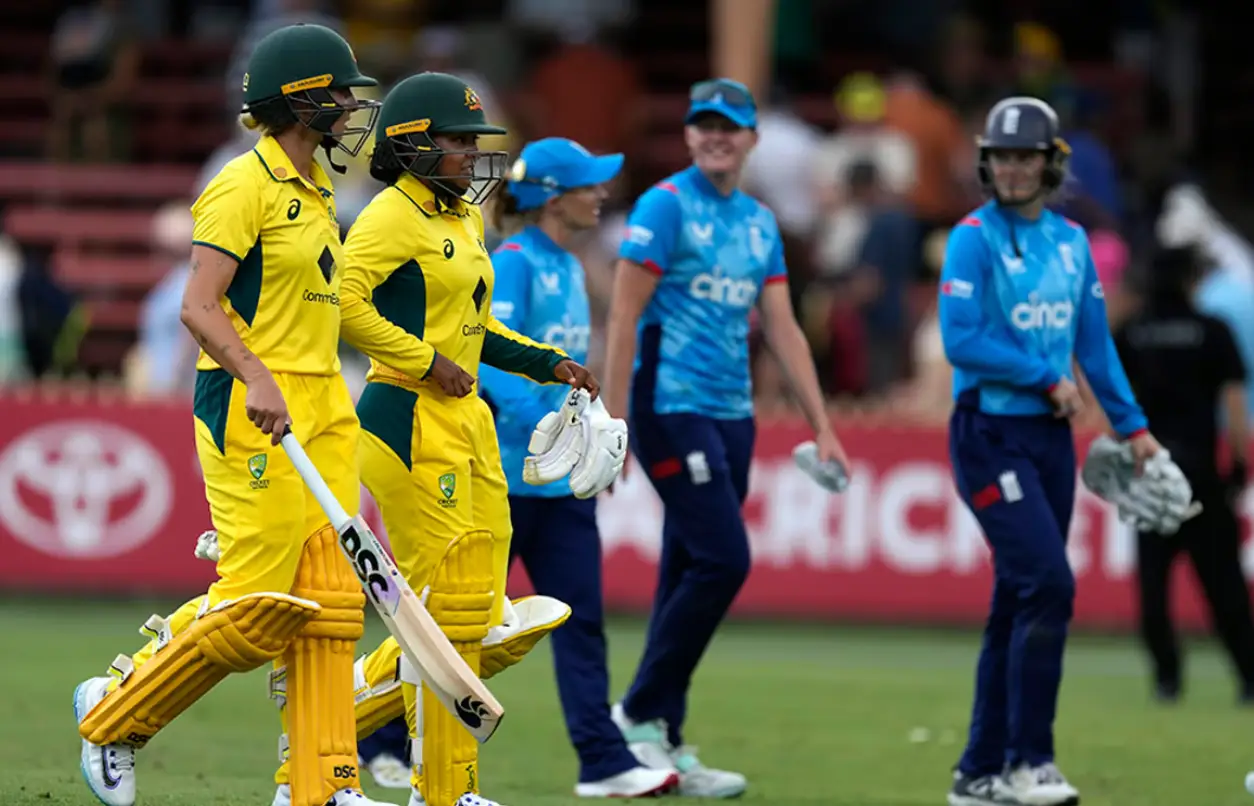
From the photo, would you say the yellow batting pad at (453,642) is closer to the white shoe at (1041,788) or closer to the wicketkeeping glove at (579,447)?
the wicketkeeping glove at (579,447)

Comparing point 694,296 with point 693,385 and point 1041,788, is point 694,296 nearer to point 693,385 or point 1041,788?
point 693,385

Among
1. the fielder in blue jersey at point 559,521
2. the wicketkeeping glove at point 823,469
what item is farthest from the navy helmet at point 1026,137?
the fielder in blue jersey at point 559,521

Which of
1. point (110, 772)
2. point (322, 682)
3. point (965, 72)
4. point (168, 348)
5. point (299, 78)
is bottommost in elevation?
point (110, 772)

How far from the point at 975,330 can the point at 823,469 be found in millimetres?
1009

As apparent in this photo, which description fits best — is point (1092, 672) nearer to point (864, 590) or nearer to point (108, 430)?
point (864, 590)

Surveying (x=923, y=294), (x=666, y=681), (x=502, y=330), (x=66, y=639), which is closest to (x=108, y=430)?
(x=66, y=639)

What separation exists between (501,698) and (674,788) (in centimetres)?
328

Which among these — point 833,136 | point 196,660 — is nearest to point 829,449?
point 196,660

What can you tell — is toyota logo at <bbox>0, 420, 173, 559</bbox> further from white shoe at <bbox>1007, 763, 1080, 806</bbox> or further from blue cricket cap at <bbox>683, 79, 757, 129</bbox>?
white shoe at <bbox>1007, 763, 1080, 806</bbox>

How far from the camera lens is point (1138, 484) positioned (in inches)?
376

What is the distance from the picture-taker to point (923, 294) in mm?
18188

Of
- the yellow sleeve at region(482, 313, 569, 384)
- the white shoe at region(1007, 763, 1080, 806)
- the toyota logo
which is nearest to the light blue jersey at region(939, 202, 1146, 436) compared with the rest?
the white shoe at region(1007, 763, 1080, 806)

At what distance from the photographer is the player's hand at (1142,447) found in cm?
932

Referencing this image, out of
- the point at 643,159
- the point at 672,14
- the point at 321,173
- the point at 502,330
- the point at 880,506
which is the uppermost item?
the point at 672,14
